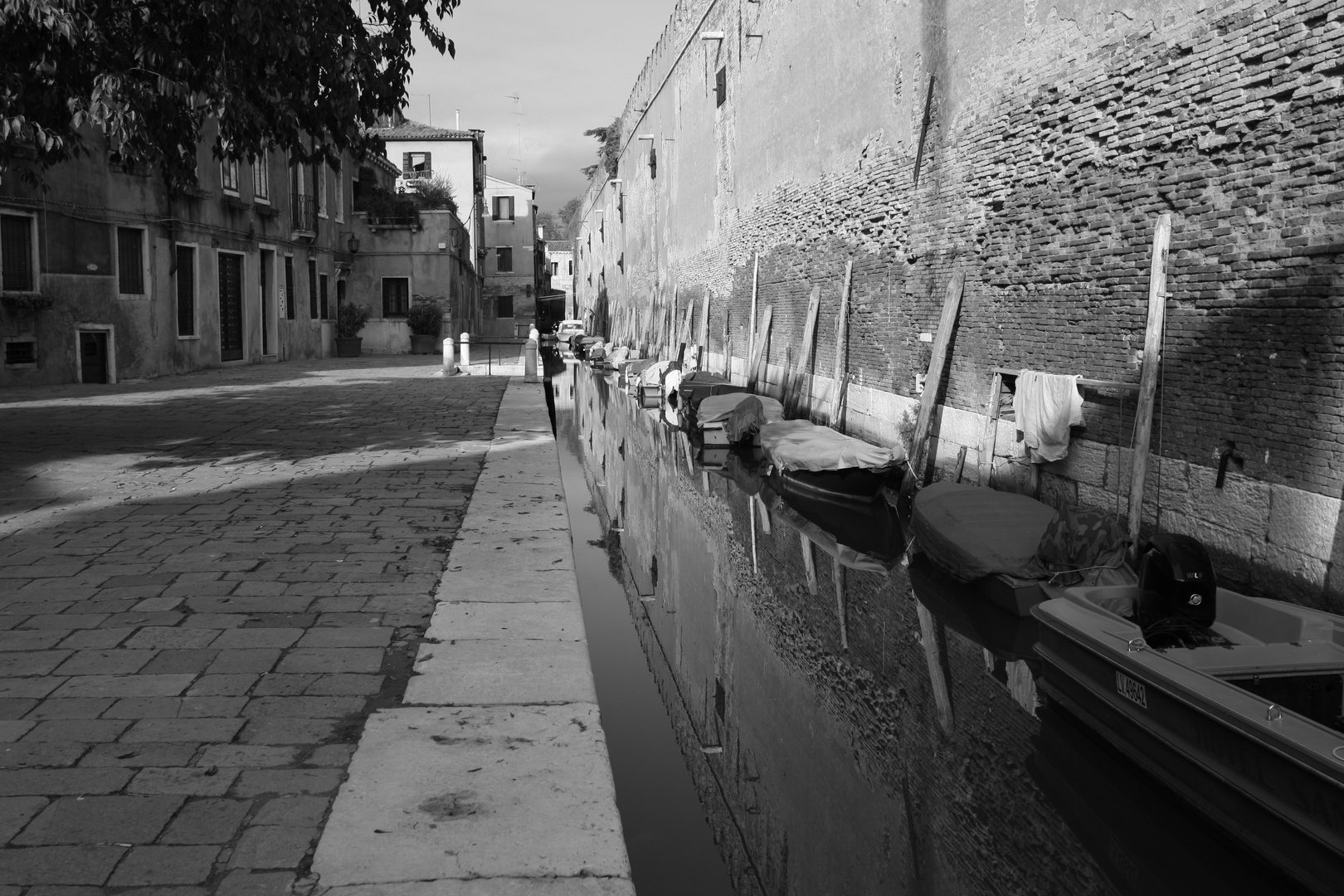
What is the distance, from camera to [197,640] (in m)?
4.23

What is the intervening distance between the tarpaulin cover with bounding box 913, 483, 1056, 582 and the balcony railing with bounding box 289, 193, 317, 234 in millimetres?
21022

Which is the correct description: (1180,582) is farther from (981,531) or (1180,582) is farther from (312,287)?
(312,287)

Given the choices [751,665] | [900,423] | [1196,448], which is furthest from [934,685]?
[900,423]

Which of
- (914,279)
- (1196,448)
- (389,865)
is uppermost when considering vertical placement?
(914,279)

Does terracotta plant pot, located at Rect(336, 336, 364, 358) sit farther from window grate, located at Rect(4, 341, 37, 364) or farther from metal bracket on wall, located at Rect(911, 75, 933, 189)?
metal bracket on wall, located at Rect(911, 75, 933, 189)

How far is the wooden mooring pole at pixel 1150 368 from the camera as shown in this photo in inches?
260

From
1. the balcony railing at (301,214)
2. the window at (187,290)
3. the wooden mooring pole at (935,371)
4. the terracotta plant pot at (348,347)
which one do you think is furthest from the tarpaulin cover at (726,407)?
the terracotta plant pot at (348,347)

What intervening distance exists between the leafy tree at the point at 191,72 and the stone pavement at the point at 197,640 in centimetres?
237

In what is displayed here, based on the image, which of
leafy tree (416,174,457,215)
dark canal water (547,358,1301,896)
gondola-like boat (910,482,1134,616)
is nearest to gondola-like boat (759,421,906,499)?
dark canal water (547,358,1301,896)

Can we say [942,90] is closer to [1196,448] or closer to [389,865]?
[1196,448]

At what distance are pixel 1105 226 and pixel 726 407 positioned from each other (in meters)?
6.08

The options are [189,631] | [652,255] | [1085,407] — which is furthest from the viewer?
[652,255]

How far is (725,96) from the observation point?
1978cm

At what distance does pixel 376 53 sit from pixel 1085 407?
5.72 meters
